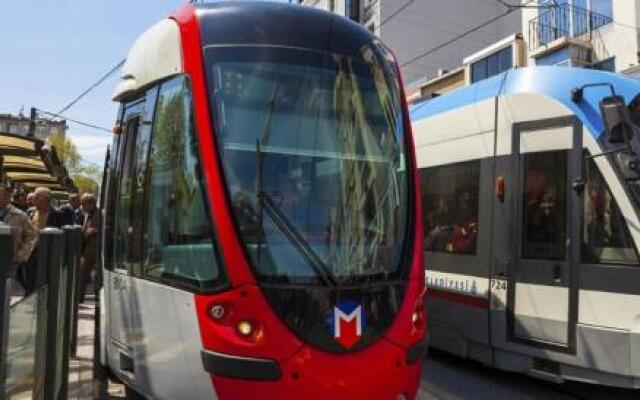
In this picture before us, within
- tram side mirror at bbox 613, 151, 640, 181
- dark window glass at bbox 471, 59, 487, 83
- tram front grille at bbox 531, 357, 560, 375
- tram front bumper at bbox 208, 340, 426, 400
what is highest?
dark window glass at bbox 471, 59, 487, 83

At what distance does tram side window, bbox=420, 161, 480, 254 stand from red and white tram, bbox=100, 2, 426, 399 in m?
2.48

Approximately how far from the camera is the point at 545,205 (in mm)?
6688

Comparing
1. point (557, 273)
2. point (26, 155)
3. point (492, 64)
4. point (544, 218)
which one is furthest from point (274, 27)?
point (492, 64)

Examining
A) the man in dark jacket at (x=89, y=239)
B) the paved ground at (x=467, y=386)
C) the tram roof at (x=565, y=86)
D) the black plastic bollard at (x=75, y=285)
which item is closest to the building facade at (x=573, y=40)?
the man in dark jacket at (x=89, y=239)

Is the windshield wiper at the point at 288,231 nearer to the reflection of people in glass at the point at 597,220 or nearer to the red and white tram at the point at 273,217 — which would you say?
the red and white tram at the point at 273,217

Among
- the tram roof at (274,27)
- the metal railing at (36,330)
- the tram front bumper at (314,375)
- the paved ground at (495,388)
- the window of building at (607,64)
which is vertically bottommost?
the paved ground at (495,388)

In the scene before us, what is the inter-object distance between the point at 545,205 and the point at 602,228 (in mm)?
633

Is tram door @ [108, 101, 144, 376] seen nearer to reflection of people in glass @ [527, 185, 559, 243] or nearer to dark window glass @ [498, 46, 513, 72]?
reflection of people in glass @ [527, 185, 559, 243]

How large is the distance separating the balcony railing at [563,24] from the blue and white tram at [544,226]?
14.4 m

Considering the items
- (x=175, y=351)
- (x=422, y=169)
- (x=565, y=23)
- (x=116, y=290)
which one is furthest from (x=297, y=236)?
(x=565, y=23)

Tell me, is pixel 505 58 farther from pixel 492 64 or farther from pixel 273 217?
pixel 273 217

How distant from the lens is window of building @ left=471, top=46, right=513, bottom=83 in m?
23.7

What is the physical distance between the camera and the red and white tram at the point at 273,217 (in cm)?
447

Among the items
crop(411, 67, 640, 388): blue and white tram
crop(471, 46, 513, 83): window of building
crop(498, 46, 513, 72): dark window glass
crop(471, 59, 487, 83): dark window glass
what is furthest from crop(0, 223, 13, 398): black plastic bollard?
crop(471, 59, 487, 83): dark window glass
